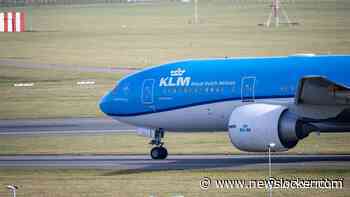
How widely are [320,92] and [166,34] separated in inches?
3295

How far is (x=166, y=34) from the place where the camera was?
118m

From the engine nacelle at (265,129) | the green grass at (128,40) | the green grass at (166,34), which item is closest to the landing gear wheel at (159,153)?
the engine nacelle at (265,129)

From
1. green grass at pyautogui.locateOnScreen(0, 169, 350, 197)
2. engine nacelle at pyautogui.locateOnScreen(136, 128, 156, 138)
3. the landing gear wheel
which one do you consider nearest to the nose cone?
engine nacelle at pyautogui.locateOnScreen(136, 128, 156, 138)

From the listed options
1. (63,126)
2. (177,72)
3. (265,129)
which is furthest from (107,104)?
(63,126)

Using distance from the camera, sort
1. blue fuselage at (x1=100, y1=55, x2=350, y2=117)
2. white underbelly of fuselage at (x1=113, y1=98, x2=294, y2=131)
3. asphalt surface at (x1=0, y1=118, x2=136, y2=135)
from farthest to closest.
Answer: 1. asphalt surface at (x1=0, y1=118, x2=136, y2=135)
2. white underbelly of fuselage at (x1=113, y1=98, x2=294, y2=131)
3. blue fuselage at (x1=100, y1=55, x2=350, y2=117)

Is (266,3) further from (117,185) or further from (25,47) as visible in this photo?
(117,185)

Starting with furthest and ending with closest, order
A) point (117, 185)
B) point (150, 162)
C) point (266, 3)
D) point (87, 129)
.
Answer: point (266, 3), point (87, 129), point (150, 162), point (117, 185)

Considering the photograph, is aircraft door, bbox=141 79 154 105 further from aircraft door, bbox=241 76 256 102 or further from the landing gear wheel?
aircraft door, bbox=241 76 256 102

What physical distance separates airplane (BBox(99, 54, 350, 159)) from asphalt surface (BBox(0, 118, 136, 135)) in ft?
31.6

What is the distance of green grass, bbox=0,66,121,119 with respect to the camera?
59.8 meters

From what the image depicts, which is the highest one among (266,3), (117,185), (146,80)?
(266,3)

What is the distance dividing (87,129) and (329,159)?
16438mm

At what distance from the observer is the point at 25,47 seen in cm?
10638

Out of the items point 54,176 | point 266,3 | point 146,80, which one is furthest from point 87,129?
point 266,3
